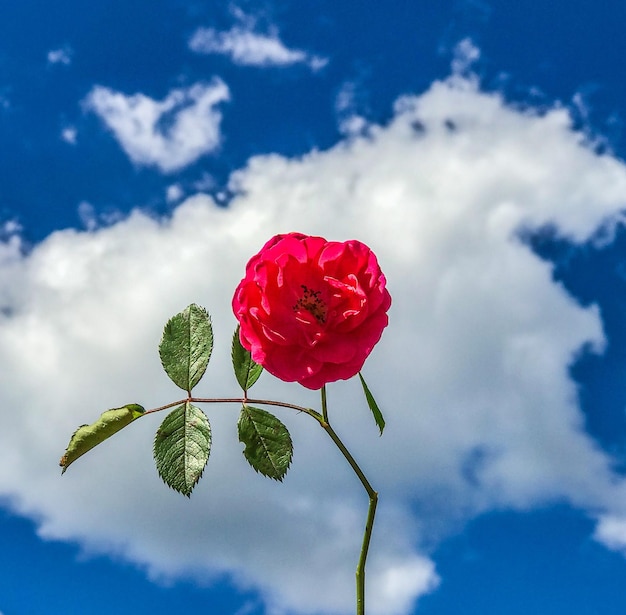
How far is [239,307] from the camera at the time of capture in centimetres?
228

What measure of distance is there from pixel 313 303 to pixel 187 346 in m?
0.43

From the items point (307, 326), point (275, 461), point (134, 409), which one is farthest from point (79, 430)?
point (307, 326)

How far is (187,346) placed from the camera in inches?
97.3

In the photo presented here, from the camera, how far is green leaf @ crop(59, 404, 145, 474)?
239 centimetres

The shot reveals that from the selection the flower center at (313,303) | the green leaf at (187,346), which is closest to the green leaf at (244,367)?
the green leaf at (187,346)

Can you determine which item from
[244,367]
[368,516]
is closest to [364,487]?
[368,516]

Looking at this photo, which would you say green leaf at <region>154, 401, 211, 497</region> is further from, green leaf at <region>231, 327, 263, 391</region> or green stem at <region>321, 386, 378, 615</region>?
green stem at <region>321, 386, 378, 615</region>

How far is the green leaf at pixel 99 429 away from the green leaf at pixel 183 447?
12cm

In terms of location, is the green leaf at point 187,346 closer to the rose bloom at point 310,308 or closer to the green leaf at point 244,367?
the green leaf at point 244,367

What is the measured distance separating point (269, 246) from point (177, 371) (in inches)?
18.9

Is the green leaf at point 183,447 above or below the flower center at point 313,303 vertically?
below

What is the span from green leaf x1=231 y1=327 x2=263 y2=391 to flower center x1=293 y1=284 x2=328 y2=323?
227 mm

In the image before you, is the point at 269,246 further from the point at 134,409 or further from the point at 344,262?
the point at 134,409

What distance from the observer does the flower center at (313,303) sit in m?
2.30
